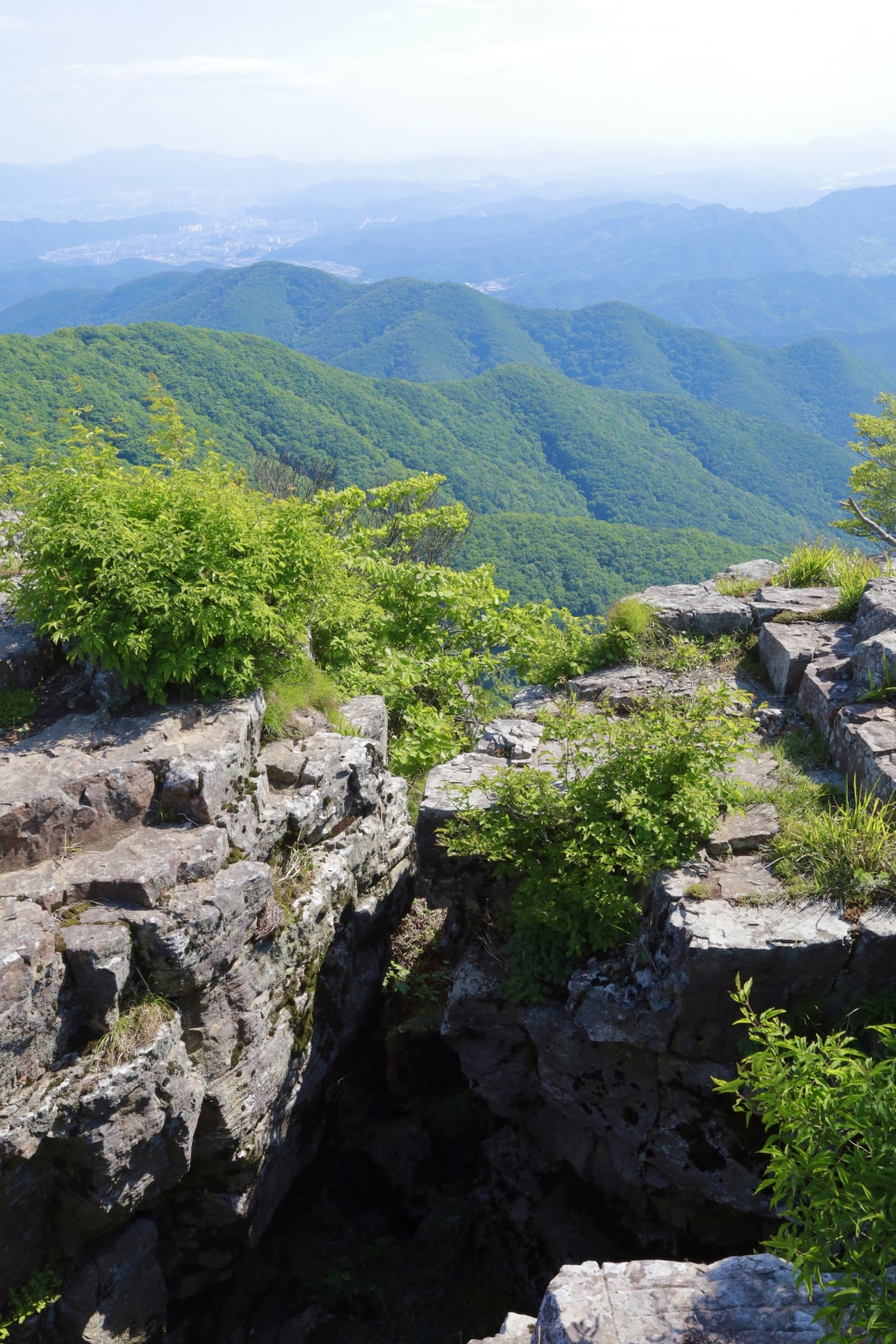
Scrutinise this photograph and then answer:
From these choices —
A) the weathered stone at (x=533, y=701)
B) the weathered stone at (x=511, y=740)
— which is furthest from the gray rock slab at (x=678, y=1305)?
the weathered stone at (x=533, y=701)

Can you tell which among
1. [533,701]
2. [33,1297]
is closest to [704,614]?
[533,701]

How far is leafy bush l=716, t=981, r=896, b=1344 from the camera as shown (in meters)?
3.63

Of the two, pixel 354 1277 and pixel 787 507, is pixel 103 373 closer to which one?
pixel 354 1277

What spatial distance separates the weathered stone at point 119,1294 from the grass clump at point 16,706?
4.52m

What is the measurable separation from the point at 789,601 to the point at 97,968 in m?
9.24

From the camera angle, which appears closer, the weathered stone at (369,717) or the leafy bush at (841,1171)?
the leafy bush at (841,1171)

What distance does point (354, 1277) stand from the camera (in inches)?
338

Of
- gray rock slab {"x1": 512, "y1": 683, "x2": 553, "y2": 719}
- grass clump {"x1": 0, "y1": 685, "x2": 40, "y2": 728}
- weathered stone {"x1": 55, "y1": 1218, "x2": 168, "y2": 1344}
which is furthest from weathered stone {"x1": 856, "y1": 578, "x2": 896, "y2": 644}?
weathered stone {"x1": 55, "y1": 1218, "x2": 168, "y2": 1344}

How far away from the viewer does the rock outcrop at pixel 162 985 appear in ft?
19.9

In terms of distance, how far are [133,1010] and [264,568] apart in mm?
4073

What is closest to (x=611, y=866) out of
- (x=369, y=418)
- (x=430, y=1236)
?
(x=430, y=1236)

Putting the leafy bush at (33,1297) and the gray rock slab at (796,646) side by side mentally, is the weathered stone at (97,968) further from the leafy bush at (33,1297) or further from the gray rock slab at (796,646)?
the gray rock slab at (796,646)

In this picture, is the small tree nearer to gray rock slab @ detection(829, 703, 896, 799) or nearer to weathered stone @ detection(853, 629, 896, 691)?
weathered stone @ detection(853, 629, 896, 691)

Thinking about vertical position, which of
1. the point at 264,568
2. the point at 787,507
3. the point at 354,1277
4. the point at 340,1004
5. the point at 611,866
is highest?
the point at 264,568
